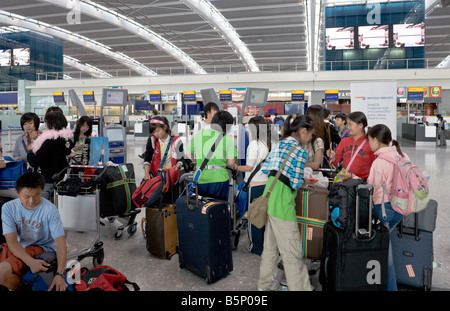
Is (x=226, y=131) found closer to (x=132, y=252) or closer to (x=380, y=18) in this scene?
(x=132, y=252)

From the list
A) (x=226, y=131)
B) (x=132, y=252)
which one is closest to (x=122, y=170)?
(x=132, y=252)

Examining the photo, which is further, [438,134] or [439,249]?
[438,134]

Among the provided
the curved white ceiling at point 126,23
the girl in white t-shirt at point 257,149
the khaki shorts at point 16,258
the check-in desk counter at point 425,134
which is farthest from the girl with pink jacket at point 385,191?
the curved white ceiling at point 126,23

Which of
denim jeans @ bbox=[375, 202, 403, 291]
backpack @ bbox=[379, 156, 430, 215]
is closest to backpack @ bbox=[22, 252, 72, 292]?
denim jeans @ bbox=[375, 202, 403, 291]

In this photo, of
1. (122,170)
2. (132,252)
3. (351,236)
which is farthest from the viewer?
(122,170)

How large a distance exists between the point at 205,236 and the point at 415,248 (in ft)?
5.24

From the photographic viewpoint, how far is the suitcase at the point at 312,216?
2748mm

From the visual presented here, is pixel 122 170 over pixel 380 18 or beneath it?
beneath

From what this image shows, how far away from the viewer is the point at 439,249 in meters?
3.53

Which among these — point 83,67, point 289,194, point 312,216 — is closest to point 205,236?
point 289,194

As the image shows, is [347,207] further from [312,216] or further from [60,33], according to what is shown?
[60,33]
